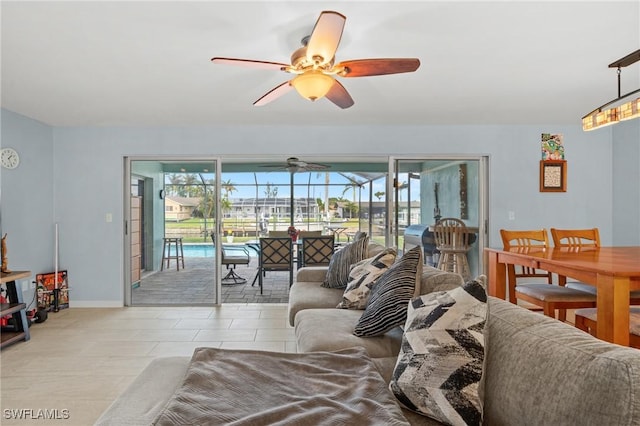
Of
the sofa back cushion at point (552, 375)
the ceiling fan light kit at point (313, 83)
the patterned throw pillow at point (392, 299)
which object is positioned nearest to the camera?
the sofa back cushion at point (552, 375)

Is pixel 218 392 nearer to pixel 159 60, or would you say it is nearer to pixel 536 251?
pixel 159 60

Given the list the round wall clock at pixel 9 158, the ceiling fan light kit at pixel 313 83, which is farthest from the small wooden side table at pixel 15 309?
the ceiling fan light kit at pixel 313 83

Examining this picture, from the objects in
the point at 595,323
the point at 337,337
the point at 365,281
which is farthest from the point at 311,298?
the point at 595,323

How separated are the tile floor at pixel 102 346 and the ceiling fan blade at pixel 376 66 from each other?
Answer: 2296 mm

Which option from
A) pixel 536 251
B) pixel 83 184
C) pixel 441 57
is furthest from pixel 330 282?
pixel 83 184

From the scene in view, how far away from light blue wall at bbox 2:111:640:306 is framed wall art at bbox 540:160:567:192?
8 cm

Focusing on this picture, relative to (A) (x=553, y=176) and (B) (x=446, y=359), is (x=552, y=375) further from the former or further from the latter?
(A) (x=553, y=176)

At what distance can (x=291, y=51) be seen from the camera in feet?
8.39

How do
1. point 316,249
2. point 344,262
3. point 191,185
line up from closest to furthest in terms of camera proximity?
point 344,262 → point 191,185 → point 316,249

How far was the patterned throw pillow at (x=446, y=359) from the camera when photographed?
1179 mm

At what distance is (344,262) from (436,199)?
2.42m

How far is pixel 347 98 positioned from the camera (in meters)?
2.70

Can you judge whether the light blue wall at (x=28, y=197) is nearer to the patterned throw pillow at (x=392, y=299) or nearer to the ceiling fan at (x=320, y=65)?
the ceiling fan at (x=320, y=65)

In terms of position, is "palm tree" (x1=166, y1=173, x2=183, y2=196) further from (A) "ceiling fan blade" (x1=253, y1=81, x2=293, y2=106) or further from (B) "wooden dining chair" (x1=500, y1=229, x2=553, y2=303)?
(B) "wooden dining chair" (x1=500, y1=229, x2=553, y2=303)
